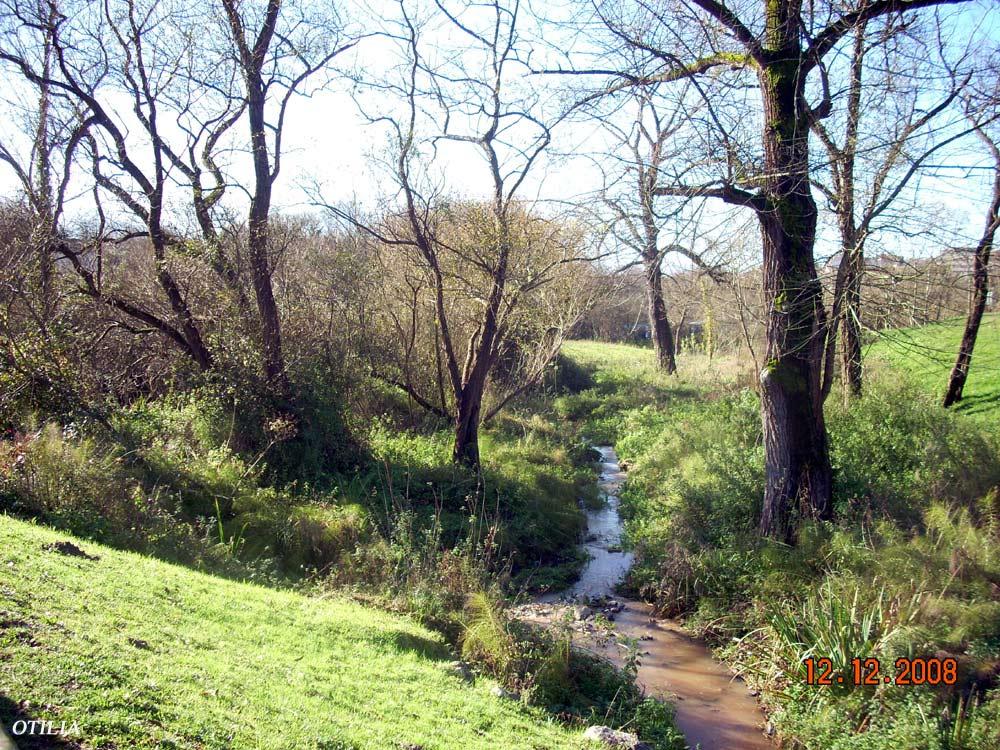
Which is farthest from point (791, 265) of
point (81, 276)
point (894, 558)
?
point (81, 276)

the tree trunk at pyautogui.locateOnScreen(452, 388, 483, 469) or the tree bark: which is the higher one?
the tree bark

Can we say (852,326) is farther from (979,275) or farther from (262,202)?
(262,202)

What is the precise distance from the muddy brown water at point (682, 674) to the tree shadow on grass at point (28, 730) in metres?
5.26

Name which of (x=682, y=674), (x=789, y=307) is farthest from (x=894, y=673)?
(x=789, y=307)

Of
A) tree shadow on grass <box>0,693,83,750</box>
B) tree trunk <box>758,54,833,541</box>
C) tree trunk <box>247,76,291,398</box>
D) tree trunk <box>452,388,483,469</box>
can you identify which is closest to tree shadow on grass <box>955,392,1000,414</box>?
tree trunk <box>758,54,833,541</box>

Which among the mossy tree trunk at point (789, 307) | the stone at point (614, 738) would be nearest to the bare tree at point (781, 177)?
the mossy tree trunk at point (789, 307)

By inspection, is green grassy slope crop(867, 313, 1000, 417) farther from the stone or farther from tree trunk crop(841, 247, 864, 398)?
the stone

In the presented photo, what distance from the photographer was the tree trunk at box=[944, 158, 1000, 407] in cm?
1096

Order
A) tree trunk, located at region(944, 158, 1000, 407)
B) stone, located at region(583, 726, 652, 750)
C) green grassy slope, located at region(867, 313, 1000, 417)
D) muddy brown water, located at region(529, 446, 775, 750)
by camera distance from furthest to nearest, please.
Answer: tree trunk, located at region(944, 158, 1000, 407) < green grassy slope, located at region(867, 313, 1000, 417) < muddy brown water, located at region(529, 446, 775, 750) < stone, located at region(583, 726, 652, 750)

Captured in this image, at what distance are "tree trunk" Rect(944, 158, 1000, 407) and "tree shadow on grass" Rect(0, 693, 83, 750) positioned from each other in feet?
34.2

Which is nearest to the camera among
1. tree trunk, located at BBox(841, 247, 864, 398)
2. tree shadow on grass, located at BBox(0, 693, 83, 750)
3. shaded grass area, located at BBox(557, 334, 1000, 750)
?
tree shadow on grass, located at BBox(0, 693, 83, 750)

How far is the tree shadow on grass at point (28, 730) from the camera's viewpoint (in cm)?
303

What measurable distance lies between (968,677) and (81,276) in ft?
43.4

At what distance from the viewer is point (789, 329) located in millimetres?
9336
